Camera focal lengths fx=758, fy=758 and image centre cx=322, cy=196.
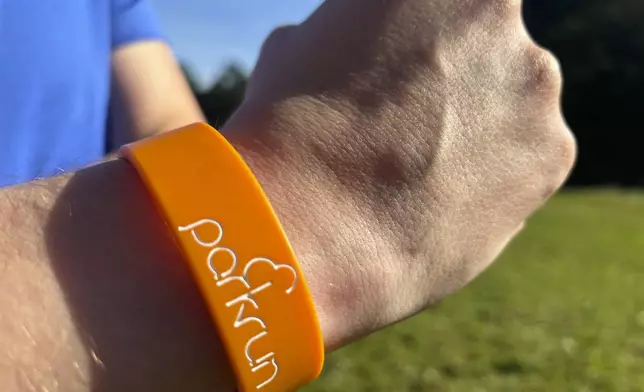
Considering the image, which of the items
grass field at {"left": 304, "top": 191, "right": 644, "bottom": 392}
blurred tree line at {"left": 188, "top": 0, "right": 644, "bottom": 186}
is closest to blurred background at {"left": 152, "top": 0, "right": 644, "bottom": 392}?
grass field at {"left": 304, "top": 191, "right": 644, "bottom": 392}

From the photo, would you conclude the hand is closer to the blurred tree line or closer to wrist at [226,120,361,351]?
wrist at [226,120,361,351]

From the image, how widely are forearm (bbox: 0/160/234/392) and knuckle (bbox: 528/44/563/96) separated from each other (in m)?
0.29

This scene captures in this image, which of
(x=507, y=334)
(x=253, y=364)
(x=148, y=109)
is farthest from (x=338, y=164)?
(x=507, y=334)

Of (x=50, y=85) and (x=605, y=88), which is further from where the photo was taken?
(x=605, y=88)

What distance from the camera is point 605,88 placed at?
1446 cm

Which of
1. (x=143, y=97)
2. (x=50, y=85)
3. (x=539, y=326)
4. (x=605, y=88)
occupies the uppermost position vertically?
(x=50, y=85)

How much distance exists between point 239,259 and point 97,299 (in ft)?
0.28

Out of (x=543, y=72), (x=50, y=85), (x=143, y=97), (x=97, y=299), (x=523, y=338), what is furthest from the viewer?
(x=523, y=338)

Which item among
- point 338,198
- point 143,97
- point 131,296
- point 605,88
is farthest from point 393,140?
point 605,88

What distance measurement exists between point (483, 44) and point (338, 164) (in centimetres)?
14

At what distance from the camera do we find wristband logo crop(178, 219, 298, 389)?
1.46ft

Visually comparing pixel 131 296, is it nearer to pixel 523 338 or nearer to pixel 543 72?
pixel 543 72

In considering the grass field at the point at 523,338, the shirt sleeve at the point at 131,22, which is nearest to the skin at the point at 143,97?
the shirt sleeve at the point at 131,22

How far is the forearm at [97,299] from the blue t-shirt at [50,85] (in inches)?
10.9
